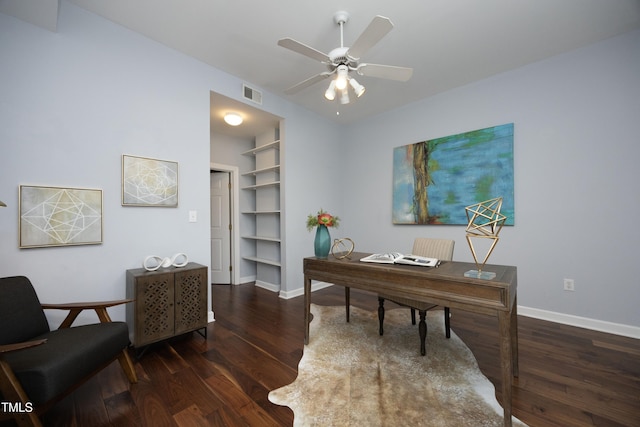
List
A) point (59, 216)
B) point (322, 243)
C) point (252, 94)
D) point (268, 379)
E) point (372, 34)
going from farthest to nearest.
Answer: point (252, 94) < point (322, 243) < point (59, 216) < point (268, 379) < point (372, 34)

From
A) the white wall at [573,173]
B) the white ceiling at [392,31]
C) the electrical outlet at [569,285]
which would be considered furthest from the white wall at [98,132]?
the electrical outlet at [569,285]

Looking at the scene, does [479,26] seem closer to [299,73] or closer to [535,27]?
[535,27]

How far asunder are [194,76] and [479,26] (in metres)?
2.89

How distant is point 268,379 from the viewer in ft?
6.08

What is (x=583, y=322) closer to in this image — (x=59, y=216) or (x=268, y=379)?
(x=268, y=379)

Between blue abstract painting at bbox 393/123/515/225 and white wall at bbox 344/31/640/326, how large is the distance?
5.0 inches

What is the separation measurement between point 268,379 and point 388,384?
0.84m

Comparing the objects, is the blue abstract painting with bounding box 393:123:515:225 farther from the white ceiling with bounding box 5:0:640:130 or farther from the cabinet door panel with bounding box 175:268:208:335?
the cabinet door panel with bounding box 175:268:208:335

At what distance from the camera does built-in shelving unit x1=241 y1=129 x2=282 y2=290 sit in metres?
4.23

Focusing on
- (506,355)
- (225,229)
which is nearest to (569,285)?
(506,355)

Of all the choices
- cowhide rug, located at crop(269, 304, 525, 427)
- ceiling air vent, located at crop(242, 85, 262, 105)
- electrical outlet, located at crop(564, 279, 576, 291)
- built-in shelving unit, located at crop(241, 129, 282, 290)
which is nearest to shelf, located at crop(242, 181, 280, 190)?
built-in shelving unit, located at crop(241, 129, 282, 290)

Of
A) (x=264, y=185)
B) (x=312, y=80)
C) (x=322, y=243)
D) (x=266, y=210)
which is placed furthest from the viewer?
(x=266, y=210)

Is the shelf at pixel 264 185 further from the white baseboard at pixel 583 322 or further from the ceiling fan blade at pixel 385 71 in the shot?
the white baseboard at pixel 583 322

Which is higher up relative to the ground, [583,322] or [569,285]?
[569,285]
